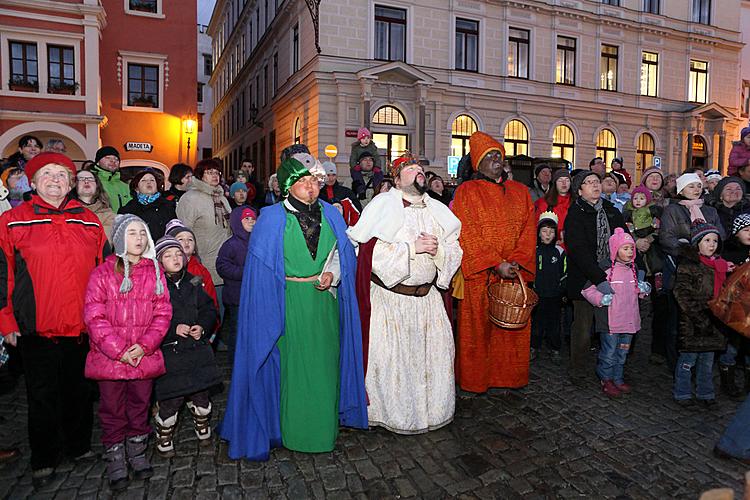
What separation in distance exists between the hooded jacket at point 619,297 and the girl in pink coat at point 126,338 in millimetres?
3818

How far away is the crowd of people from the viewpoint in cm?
354

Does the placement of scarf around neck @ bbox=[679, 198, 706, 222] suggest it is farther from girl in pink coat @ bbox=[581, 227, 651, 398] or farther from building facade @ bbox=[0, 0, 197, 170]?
building facade @ bbox=[0, 0, 197, 170]

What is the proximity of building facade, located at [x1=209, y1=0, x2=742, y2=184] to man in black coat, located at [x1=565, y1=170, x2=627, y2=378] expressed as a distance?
47.3ft

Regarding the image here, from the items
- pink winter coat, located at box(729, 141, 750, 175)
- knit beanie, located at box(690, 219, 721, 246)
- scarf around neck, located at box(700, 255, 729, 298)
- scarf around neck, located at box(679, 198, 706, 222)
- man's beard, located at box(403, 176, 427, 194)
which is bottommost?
scarf around neck, located at box(700, 255, 729, 298)

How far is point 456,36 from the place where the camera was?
68.0 ft

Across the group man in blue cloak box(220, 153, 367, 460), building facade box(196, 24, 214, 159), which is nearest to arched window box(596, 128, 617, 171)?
man in blue cloak box(220, 153, 367, 460)

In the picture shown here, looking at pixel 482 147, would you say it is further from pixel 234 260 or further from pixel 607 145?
pixel 607 145

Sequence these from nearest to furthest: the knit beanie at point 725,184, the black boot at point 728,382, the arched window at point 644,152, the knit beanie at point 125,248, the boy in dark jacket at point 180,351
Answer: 1. the knit beanie at point 125,248
2. the boy in dark jacket at point 180,351
3. the black boot at point 728,382
4. the knit beanie at point 725,184
5. the arched window at point 644,152

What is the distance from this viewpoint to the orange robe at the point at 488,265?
15.6 ft

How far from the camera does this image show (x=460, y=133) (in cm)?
2102

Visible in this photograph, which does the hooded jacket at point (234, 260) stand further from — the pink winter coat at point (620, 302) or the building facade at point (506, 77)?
the building facade at point (506, 77)

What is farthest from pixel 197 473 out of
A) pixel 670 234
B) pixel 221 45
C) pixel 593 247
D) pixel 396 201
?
pixel 221 45

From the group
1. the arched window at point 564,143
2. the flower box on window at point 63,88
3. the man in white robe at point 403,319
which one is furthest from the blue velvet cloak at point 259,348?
the arched window at point 564,143

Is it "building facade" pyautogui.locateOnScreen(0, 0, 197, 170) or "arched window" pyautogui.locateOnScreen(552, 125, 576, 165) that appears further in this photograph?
"arched window" pyautogui.locateOnScreen(552, 125, 576, 165)
